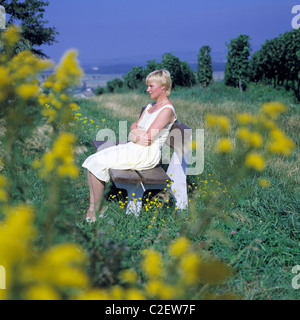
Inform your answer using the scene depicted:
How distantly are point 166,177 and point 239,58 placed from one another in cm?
1565

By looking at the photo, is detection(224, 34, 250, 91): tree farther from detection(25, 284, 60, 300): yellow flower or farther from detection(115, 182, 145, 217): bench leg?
detection(25, 284, 60, 300): yellow flower

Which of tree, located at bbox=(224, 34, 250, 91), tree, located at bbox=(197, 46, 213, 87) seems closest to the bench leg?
tree, located at bbox=(224, 34, 250, 91)

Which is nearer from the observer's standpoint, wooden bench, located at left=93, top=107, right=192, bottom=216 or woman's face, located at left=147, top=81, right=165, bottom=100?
wooden bench, located at left=93, top=107, right=192, bottom=216

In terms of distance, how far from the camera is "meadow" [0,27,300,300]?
3.19ft

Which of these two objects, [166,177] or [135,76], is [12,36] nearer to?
[166,177]

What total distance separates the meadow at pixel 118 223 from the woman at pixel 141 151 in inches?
11.9

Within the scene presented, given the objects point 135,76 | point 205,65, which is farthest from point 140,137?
A: point 135,76

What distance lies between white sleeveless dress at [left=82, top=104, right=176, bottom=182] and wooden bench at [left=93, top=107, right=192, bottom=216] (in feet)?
0.22

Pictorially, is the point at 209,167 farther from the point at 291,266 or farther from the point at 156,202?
the point at 291,266

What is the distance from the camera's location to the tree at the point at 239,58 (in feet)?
55.0

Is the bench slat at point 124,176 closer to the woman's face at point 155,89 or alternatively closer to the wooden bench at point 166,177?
the wooden bench at point 166,177

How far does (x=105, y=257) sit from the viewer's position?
5.83ft
